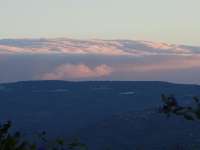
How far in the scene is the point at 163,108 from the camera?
1416cm

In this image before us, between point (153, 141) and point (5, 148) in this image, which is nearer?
point (5, 148)

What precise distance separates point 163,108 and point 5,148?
2.44m

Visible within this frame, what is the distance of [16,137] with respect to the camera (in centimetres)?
1473

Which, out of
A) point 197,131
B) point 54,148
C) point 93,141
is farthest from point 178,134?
point 54,148

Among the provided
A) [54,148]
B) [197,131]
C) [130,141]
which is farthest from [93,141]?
[54,148]

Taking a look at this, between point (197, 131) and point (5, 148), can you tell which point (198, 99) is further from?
point (197, 131)

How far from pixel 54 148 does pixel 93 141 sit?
16629cm

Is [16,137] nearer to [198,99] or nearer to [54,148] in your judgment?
[54,148]

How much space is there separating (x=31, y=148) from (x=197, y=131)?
174400 millimetres

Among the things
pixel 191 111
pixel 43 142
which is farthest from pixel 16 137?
pixel 191 111

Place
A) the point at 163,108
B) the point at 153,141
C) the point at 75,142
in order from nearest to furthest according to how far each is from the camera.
A: 1. the point at 163,108
2. the point at 75,142
3. the point at 153,141

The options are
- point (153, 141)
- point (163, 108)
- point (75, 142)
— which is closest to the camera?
point (163, 108)

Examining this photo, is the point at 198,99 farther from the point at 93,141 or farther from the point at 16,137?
the point at 93,141

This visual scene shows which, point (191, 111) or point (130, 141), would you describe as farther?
point (130, 141)
